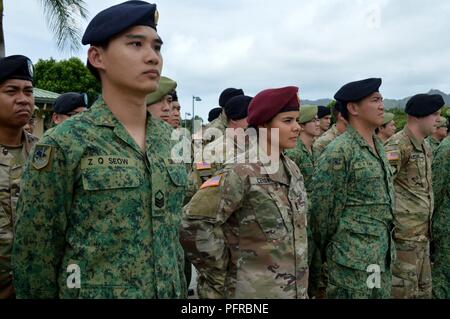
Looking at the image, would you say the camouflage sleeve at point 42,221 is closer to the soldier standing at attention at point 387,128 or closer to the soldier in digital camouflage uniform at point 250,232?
the soldier in digital camouflage uniform at point 250,232

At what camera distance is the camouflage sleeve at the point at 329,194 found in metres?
3.75

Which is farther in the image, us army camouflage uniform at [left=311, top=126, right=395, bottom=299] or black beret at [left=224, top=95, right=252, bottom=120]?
black beret at [left=224, top=95, right=252, bottom=120]

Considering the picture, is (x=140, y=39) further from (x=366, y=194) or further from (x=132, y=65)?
(x=366, y=194)

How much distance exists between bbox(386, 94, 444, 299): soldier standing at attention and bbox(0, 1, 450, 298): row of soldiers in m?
0.01

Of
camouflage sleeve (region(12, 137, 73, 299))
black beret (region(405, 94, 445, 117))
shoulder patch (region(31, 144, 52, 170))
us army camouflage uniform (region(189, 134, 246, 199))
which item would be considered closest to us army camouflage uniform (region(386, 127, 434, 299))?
black beret (region(405, 94, 445, 117))

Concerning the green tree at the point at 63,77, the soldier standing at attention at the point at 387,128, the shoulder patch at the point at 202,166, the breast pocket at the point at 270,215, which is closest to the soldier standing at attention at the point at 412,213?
the shoulder patch at the point at 202,166

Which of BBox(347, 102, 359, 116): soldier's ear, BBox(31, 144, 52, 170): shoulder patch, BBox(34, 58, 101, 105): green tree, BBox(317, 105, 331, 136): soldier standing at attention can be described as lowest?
BBox(31, 144, 52, 170): shoulder patch

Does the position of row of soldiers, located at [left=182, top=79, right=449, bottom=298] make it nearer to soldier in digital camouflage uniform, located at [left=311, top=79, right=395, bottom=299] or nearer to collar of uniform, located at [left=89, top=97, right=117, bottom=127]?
soldier in digital camouflage uniform, located at [left=311, top=79, right=395, bottom=299]

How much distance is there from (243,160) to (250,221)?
41 cm

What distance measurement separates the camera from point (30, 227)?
1.94 m

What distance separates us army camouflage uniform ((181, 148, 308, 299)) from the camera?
2.79m

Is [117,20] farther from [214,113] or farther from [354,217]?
[214,113]

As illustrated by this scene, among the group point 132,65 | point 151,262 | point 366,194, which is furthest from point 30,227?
point 366,194

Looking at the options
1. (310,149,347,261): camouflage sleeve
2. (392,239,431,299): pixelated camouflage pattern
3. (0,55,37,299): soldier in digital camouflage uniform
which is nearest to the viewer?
(0,55,37,299): soldier in digital camouflage uniform
